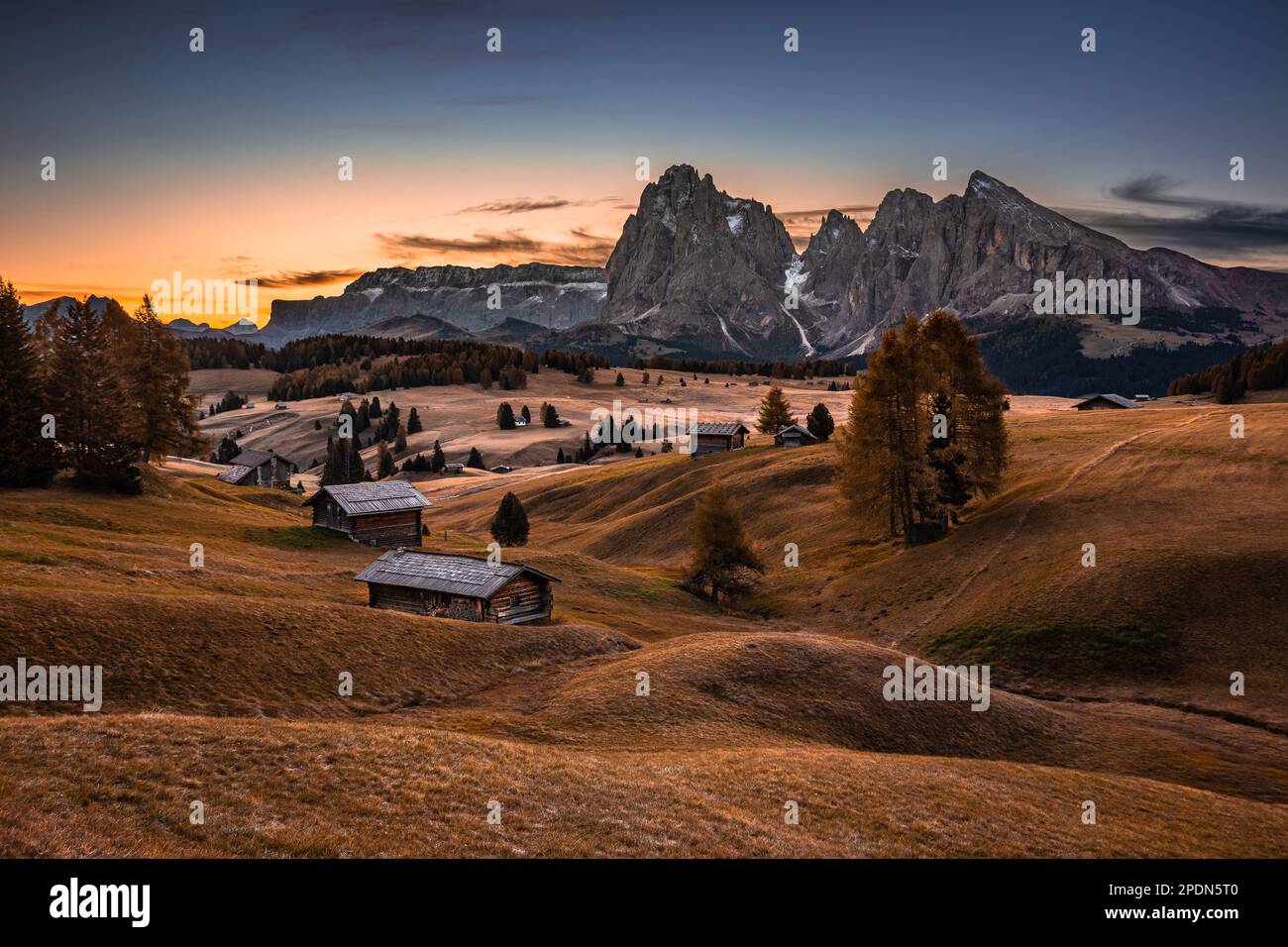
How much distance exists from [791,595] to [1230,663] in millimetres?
29837

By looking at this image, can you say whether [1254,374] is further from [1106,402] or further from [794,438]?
[794,438]

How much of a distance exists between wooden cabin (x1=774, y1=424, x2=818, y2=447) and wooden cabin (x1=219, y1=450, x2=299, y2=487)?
78245 mm

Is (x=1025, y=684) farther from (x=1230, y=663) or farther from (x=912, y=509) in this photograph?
(x=912, y=509)

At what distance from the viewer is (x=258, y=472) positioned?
128m

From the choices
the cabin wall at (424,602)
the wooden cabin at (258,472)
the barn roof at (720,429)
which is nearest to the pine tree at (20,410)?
the cabin wall at (424,602)

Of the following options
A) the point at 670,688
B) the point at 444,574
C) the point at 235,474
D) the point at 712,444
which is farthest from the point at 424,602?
the point at 235,474

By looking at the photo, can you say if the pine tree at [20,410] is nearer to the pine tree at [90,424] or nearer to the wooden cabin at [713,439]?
the pine tree at [90,424]

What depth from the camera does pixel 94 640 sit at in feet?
95.8

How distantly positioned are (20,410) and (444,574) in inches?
1465

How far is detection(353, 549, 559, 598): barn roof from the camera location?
47.8 meters

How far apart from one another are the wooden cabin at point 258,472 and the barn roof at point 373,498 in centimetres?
5724

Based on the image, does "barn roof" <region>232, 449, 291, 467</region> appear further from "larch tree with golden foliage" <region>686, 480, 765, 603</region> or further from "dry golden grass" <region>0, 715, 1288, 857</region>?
"dry golden grass" <region>0, 715, 1288, 857</region>
